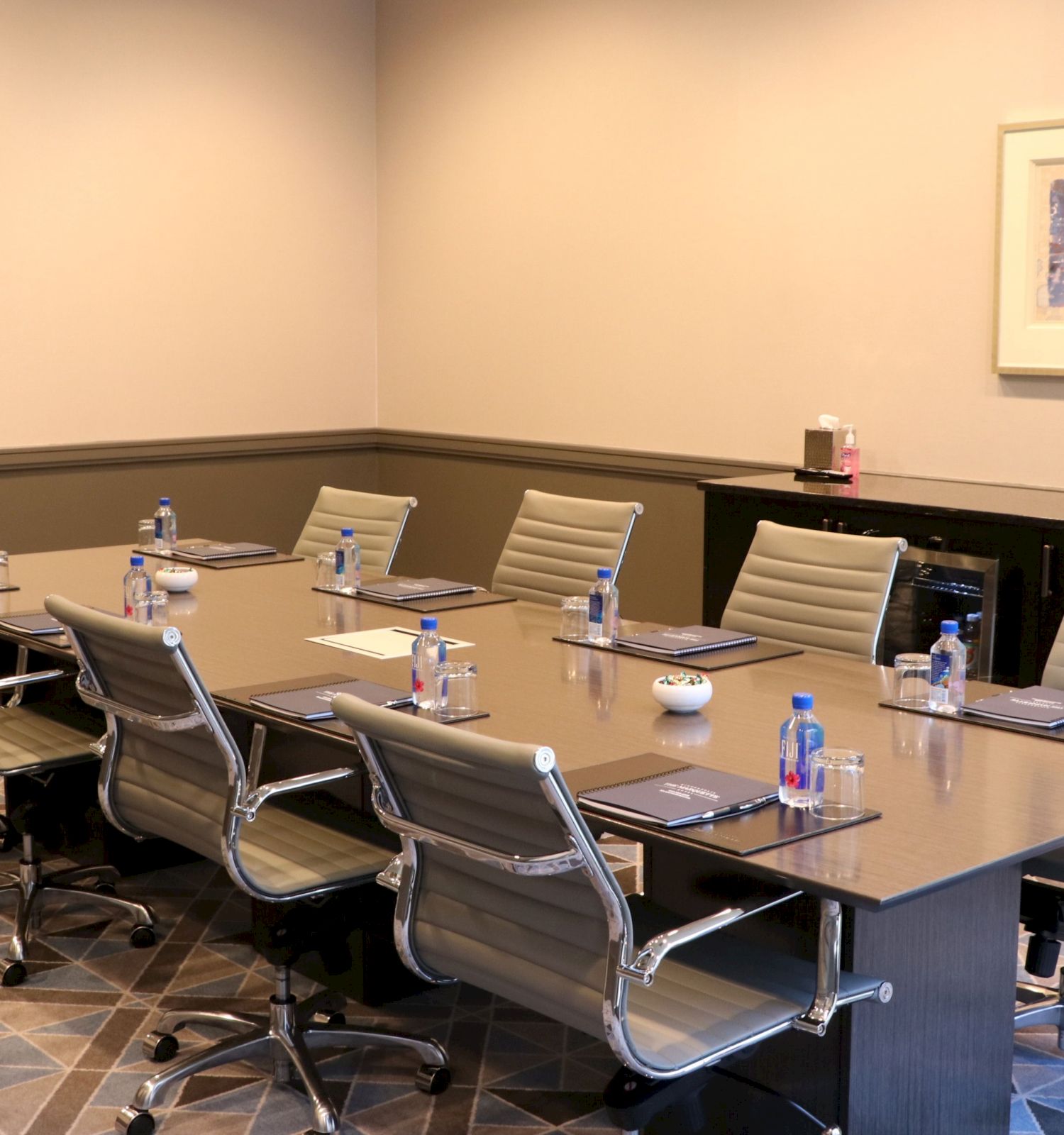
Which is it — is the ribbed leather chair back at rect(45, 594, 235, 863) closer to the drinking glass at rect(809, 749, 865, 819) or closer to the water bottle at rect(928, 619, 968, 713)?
the drinking glass at rect(809, 749, 865, 819)

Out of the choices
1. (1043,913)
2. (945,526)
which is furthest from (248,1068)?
(945,526)

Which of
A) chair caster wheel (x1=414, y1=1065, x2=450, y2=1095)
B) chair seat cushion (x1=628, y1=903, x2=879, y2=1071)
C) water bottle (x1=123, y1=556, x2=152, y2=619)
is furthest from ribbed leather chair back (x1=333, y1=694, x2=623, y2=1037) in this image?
water bottle (x1=123, y1=556, x2=152, y2=619)

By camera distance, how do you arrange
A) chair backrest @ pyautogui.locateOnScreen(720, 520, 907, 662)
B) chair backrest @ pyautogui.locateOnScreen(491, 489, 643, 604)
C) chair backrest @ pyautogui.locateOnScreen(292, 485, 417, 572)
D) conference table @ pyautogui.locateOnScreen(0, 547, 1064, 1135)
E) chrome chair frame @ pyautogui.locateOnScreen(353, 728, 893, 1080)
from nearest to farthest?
chrome chair frame @ pyautogui.locateOnScreen(353, 728, 893, 1080), conference table @ pyautogui.locateOnScreen(0, 547, 1064, 1135), chair backrest @ pyautogui.locateOnScreen(720, 520, 907, 662), chair backrest @ pyautogui.locateOnScreen(491, 489, 643, 604), chair backrest @ pyautogui.locateOnScreen(292, 485, 417, 572)

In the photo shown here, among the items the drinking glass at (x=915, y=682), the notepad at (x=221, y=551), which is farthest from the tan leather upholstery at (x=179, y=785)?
the notepad at (x=221, y=551)

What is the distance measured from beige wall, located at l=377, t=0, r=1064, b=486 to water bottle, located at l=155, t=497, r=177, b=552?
2212mm

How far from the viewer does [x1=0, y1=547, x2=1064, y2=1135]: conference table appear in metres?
2.12

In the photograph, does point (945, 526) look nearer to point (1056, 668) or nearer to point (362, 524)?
point (1056, 668)

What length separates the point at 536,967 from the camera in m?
2.17

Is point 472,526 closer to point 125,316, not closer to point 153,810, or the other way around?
point 125,316

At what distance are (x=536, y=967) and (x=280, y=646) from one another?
152cm

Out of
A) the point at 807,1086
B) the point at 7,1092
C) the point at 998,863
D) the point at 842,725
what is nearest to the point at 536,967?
the point at 807,1086

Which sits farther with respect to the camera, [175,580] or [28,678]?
[175,580]

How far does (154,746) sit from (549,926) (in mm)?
1147

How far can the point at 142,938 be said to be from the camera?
11.8 ft
